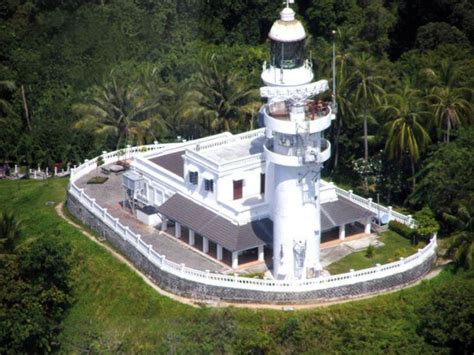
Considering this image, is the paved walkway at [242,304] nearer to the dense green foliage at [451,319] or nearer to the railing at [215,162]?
the dense green foliage at [451,319]

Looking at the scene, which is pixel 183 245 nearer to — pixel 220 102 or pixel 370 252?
pixel 370 252

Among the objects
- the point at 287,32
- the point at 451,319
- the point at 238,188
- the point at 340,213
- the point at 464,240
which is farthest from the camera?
the point at 238,188

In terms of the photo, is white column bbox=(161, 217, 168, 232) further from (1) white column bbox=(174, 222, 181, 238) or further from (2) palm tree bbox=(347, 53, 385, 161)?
(2) palm tree bbox=(347, 53, 385, 161)

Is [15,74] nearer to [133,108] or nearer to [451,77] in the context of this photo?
[133,108]

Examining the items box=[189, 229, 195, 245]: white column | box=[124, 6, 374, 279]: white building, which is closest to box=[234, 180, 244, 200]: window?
box=[124, 6, 374, 279]: white building

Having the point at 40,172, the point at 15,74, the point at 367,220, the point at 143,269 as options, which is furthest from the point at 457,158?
the point at 15,74

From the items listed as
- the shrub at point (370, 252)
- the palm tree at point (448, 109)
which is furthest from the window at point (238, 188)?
the palm tree at point (448, 109)

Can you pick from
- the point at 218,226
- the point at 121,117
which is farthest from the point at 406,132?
A: the point at 121,117
